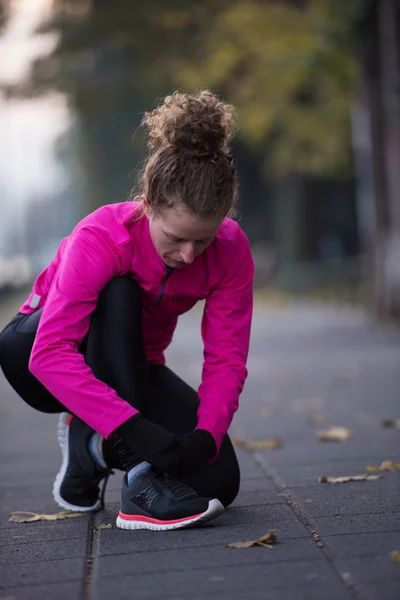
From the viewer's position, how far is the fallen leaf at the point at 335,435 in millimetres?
5637

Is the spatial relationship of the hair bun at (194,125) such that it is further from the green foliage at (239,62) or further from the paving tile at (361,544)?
the green foliage at (239,62)

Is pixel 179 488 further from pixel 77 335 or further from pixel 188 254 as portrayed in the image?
pixel 188 254

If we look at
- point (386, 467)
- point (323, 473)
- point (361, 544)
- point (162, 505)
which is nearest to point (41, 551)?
point (162, 505)

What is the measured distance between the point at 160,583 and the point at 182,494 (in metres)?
0.69

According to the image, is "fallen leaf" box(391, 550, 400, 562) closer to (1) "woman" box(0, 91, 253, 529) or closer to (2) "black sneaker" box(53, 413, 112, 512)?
(1) "woman" box(0, 91, 253, 529)

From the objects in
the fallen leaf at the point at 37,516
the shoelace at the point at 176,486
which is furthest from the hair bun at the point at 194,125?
the fallen leaf at the point at 37,516

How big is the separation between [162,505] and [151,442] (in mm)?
282

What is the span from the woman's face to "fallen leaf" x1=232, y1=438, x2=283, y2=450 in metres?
2.19

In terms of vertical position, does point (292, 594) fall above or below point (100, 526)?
above

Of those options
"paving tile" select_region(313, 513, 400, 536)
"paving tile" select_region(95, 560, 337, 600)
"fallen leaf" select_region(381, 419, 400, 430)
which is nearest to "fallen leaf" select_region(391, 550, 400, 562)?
"paving tile" select_region(95, 560, 337, 600)

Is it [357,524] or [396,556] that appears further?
[357,524]

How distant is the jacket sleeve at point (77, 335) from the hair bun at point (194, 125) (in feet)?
1.33

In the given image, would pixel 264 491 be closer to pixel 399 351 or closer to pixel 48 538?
pixel 48 538

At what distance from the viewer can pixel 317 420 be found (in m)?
6.41
